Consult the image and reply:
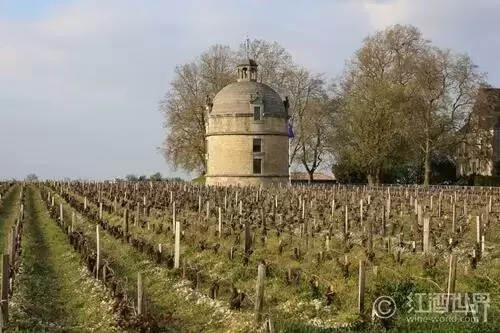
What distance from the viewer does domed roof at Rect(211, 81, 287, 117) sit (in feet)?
173

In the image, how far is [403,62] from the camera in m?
58.8

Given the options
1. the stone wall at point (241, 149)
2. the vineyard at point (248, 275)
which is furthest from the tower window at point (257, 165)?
the vineyard at point (248, 275)

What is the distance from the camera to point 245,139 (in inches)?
2072

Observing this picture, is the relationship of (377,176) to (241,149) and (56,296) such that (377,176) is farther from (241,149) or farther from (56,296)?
(56,296)

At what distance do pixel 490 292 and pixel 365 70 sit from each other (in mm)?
50451

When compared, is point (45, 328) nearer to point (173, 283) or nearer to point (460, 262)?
point (173, 283)

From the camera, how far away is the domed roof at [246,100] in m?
52.7

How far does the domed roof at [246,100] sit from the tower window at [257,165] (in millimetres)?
3646

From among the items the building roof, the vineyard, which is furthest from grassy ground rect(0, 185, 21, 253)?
the building roof

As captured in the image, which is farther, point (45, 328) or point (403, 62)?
point (403, 62)

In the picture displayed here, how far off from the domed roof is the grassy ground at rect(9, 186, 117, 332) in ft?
108

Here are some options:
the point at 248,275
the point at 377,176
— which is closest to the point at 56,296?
the point at 248,275

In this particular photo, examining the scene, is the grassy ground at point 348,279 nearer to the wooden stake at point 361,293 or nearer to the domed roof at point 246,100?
the wooden stake at point 361,293

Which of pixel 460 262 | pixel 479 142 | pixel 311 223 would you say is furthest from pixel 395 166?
pixel 460 262
